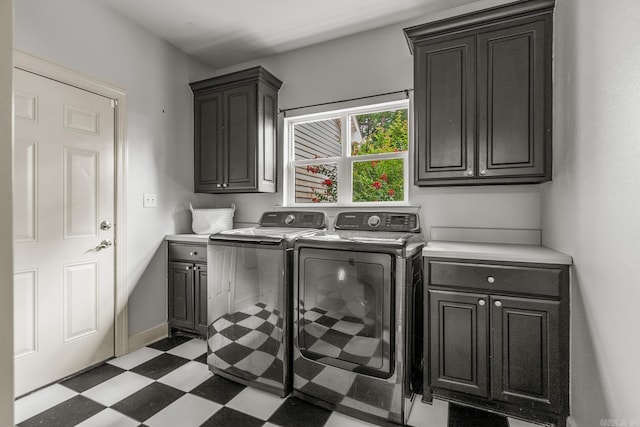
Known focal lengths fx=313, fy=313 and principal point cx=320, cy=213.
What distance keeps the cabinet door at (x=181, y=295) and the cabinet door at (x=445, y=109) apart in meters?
2.12

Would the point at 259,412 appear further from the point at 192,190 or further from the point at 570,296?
the point at 192,190

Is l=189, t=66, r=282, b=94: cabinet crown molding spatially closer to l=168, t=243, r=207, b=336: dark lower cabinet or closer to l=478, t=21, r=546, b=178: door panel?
l=168, t=243, r=207, b=336: dark lower cabinet

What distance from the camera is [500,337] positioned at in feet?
5.61

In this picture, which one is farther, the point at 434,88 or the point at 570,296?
the point at 434,88

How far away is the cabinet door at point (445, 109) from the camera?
2059mm

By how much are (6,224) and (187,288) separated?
2.41 metres

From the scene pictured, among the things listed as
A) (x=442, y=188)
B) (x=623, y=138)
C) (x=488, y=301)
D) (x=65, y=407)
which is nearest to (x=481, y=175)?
(x=442, y=188)

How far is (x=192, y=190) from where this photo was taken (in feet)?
10.7

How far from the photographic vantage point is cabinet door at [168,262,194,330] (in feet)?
9.10

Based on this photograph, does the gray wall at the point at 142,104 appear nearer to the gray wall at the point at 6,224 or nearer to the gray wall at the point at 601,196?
the gray wall at the point at 6,224

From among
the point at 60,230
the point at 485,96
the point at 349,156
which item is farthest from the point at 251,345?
the point at 485,96

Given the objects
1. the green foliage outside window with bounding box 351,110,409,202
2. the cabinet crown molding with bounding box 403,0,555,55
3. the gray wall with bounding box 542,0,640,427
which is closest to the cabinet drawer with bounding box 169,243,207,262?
A: the green foliage outside window with bounding box 351,110,409,202

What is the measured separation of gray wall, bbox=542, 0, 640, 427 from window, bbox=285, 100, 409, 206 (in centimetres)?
115

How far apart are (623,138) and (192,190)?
10.6 ft
